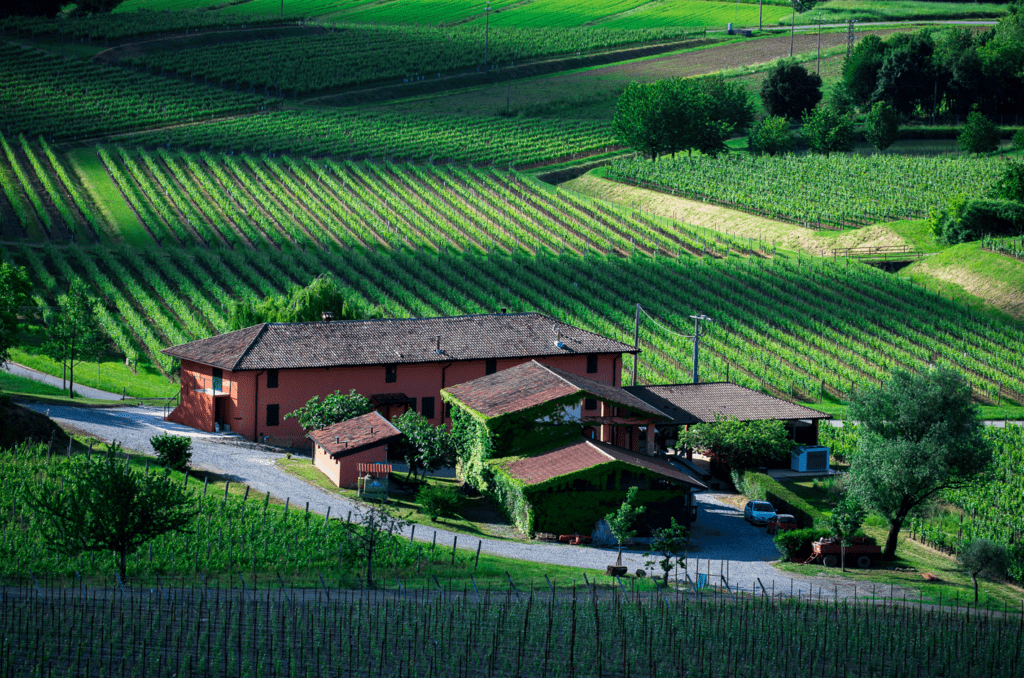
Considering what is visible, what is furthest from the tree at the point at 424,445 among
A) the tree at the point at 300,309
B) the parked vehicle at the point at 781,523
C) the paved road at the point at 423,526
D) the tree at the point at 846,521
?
the tree at the point at 300,309

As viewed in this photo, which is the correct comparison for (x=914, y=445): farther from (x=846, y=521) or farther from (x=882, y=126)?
(x=882, y=126)

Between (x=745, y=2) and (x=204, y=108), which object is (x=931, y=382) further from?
(x=745, y=2)

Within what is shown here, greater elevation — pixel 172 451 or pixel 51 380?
pixel 51 380

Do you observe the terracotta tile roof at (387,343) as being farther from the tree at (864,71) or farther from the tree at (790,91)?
the tree at (864,71)

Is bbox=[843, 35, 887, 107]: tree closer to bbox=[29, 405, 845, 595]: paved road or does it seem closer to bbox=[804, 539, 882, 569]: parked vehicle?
bbox=[29, 405, 845, 595]: paved road

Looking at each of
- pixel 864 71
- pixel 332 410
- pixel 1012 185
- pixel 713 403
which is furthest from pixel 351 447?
pixel 864 71
